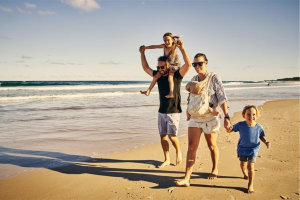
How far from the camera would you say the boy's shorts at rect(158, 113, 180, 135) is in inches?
168

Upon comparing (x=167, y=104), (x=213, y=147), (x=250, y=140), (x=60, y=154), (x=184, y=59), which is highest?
(x=184, y=59)

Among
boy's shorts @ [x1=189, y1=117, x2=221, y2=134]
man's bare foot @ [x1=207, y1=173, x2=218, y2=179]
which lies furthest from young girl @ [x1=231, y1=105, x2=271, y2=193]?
man's bare foot @ [x1=207, y1=173, x2=218, y2=179]

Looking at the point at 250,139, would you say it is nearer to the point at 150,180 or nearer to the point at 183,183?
the point at 183,183

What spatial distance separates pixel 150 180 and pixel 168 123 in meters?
1.08

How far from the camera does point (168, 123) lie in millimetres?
4285

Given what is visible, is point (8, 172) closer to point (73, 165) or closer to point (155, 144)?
point (73, 165)

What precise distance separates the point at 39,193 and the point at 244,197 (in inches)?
114

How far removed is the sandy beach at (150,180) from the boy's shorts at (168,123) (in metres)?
0.70

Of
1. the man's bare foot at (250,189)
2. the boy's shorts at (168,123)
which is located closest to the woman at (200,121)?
the boy's shorts at (168,123)

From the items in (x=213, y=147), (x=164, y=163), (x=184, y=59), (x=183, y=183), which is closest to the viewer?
(x=183, y=183)

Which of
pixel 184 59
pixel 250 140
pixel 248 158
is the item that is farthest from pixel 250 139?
pixel 184 59

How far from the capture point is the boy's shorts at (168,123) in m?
4.27

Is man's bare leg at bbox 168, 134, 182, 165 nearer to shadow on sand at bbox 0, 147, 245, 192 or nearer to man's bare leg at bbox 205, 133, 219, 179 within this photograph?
shadow on sand at bbox 0, 147, 245, 192

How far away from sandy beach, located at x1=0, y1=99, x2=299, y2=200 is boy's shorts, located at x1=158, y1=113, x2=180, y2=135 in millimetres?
696
